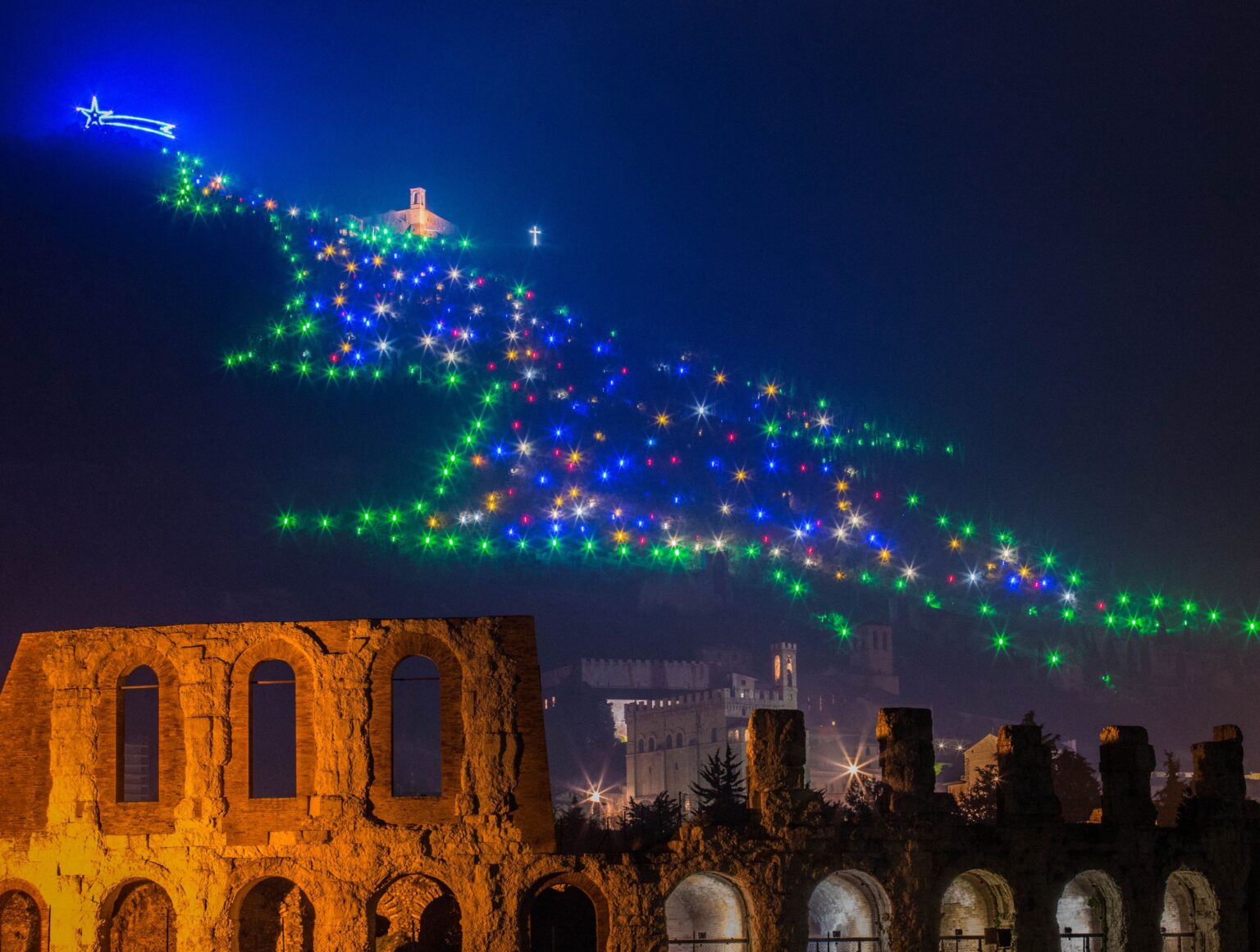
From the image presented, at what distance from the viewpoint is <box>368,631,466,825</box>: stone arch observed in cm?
2433

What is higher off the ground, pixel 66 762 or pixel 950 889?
pixel 66 762

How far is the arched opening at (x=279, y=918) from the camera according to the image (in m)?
26.4

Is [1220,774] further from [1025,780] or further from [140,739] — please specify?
[140,739]

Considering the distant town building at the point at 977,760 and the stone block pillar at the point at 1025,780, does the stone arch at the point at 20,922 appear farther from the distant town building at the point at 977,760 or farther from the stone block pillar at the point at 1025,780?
the distant town building at the point at 977,760

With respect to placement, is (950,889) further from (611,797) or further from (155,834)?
(611,797)

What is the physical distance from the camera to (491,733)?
24.4 m

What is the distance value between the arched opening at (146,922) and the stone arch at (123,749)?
1820 millimetres

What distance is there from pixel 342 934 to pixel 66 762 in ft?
17.2

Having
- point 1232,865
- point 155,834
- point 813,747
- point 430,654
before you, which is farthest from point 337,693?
point 813,747

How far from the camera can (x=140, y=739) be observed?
7288 cm

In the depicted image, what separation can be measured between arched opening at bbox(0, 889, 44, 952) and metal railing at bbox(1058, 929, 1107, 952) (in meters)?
17.4

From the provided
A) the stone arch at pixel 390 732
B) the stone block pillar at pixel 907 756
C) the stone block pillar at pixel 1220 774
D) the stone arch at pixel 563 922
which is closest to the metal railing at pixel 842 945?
the stone block pillar at pixel 907 756

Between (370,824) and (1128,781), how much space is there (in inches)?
518

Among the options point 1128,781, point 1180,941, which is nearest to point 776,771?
point 1128,781
